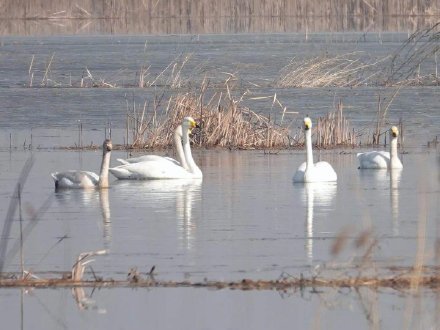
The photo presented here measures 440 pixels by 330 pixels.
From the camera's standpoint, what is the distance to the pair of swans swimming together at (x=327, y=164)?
47.2ft

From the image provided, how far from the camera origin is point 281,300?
7.93m

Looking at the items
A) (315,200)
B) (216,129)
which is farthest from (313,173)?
(216,129)

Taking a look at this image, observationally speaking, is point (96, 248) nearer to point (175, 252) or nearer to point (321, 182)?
point (175, 252)

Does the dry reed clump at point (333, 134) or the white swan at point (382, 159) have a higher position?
the dry reed clump at point (333, 134)

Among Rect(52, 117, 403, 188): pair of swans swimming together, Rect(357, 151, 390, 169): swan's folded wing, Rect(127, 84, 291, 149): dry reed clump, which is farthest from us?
Rect(127, 84, 291, 149): dry reed clump

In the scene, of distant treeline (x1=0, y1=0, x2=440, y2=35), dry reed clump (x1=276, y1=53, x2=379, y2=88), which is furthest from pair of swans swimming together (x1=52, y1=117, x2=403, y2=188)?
distant treeline (x1=0, y1=0, x2=440, y2=35)

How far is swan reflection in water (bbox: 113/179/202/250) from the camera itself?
1124 cm

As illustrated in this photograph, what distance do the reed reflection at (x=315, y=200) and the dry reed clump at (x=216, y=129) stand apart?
4677 mm

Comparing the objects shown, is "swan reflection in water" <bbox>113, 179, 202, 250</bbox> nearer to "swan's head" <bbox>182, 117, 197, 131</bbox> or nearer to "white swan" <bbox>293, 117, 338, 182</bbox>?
"white swan" <bbox>293, 117, 338, 182</bbox>

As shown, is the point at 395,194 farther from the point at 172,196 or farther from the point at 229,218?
the point at 229,218

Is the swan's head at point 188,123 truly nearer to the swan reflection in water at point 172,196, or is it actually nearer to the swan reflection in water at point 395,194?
the swan reflection in water at point 172,196

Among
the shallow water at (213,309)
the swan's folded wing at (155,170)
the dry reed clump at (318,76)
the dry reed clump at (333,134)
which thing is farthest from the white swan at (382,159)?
the dry reed clump at (318,76)

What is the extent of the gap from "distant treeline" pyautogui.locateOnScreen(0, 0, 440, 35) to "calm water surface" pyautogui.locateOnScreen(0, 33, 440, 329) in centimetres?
2933

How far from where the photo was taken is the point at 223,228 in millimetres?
11000
